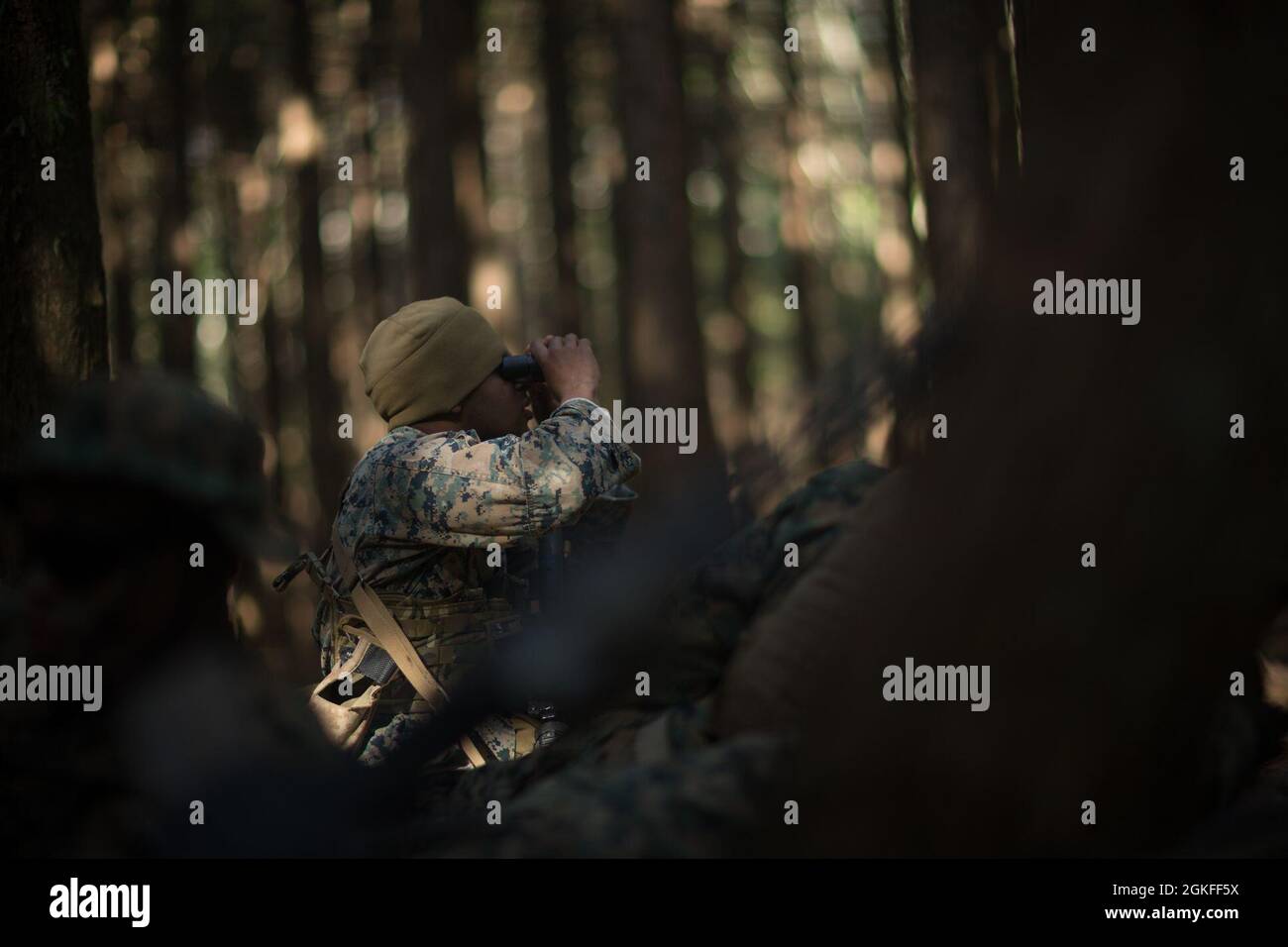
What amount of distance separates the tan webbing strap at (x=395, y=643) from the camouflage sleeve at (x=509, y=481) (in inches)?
7.9

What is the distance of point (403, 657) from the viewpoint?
2.70 metres

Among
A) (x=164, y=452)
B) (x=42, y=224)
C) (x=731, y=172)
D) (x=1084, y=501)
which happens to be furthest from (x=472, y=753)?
(x=731, y=172)

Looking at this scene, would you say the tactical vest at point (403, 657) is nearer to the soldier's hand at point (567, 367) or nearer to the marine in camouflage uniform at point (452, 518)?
the marine in camouflage uniform at point (452, 518)

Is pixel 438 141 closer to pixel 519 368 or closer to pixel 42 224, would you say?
pixel 42 224

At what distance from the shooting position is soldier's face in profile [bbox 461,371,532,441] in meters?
3.07

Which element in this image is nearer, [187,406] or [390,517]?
[187,406]

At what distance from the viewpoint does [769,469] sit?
269 centimetres

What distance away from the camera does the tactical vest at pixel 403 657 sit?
270 centimetres

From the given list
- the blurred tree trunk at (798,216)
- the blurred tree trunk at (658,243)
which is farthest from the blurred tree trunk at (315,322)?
the blurred tree trunk at (798,216)

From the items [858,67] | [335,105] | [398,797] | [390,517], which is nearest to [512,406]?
[390,517]

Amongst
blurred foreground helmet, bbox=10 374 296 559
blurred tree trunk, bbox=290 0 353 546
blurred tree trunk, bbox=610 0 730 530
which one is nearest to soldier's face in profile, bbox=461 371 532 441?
blurred foreground helmet, bbox=10 374 296 559

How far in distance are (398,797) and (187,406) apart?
0.75 m

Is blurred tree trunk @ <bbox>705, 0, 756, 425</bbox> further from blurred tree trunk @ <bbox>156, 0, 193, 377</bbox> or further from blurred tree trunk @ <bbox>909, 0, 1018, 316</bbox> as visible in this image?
blurred tree trunk @ <bbox>156, 0, 193, 377</bbox>
